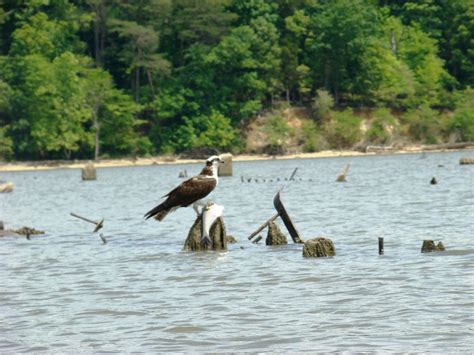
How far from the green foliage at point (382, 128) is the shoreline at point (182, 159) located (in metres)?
2.22

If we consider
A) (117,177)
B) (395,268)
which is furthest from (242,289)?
(117,177)

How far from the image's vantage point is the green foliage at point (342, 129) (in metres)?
108

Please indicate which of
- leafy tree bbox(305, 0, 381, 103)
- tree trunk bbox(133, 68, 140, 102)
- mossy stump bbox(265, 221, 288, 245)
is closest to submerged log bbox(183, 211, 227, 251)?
mossy stump bbox(265, 221, 288, 245)

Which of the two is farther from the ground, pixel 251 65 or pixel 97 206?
pixel 251 65

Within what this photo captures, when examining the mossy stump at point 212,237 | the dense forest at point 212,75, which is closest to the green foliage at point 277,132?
the dense forest at point 212,75

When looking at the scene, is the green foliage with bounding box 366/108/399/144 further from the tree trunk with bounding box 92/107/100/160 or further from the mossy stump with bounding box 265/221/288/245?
the mossy stump with bounding box 265/221/288/245

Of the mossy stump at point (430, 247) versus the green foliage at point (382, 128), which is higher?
the green foliage at point (382, 128)

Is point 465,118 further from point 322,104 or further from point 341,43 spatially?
point 341,43

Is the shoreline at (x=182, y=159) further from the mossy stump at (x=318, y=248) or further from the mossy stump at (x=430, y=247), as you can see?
the mossy stump at (x=318, y=248)

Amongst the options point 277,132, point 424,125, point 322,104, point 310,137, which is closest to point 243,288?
point 277,132

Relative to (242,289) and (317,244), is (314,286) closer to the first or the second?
(242,289)

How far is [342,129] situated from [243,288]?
90.6m

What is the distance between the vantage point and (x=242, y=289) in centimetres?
1755

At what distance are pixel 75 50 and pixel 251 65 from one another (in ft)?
58.7
